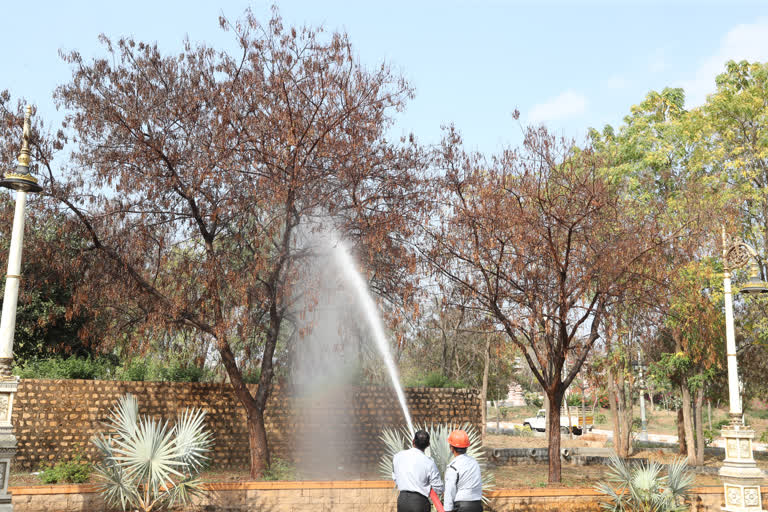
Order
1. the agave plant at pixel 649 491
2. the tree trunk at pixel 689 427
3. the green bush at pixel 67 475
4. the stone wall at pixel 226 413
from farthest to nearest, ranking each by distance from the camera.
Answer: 1. the tree trunk at pixel 689 427
2. the stone wall at pixel 226 413
3. the green bush at pixel 67 475
4. the agave plant at pixel 649 491

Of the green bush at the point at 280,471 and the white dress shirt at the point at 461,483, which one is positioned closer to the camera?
the white dress shirt at the point at 461,483

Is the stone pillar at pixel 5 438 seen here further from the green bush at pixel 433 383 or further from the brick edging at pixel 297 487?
the green bush at pixel 433 383

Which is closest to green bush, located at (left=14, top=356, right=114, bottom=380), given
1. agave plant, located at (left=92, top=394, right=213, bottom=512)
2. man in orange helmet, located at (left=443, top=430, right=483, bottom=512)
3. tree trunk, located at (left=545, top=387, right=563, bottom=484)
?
agave plant, located at (left=92, top=394, right=213, bottom=512)

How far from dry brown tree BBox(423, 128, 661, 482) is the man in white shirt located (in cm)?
760

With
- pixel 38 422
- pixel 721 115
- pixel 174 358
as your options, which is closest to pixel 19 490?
pixel 38 422

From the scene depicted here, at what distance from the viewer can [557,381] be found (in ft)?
47.4

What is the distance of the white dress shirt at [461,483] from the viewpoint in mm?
6152

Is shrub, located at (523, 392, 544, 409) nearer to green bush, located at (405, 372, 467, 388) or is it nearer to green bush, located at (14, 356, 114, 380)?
green bush, located at (405, 372, 467, 388)

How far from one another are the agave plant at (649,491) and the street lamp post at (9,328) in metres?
9.70

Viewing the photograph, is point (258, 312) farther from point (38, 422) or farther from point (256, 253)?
point (38, 422)

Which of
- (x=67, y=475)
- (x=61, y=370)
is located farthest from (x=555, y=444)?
(x=61, y=370)

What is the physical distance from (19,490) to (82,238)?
578 cm

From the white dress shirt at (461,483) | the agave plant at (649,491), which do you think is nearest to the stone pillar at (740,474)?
the agave plant at (649,491)

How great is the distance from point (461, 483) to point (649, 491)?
6574 mm
